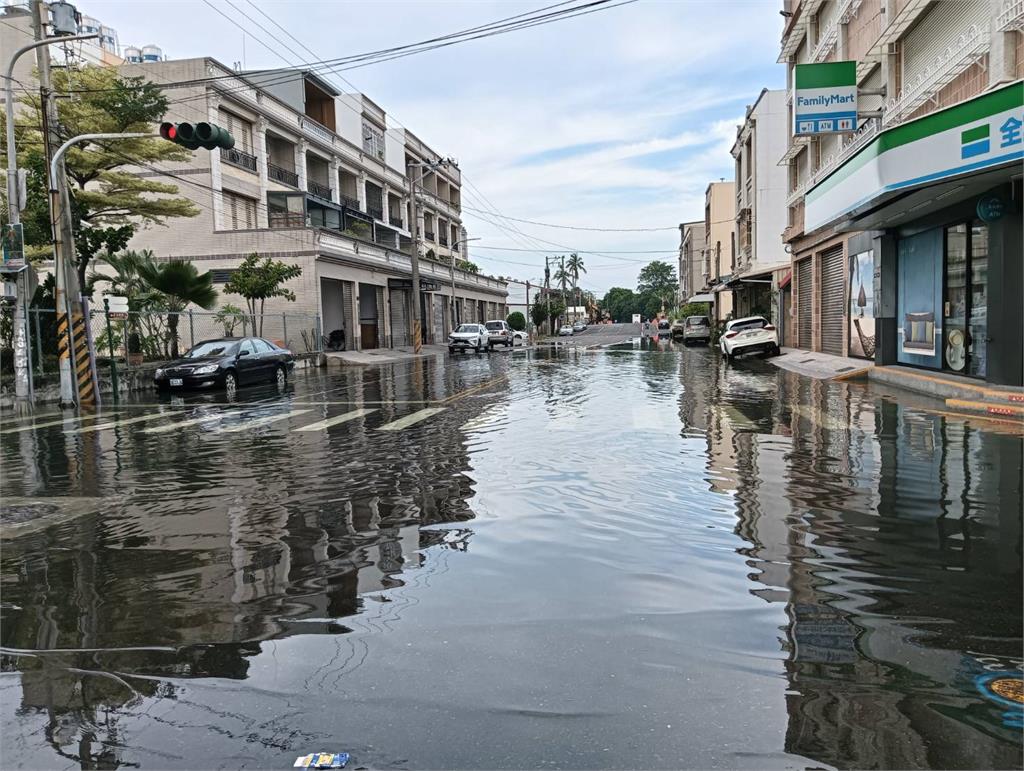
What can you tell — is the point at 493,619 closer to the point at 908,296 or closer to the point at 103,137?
the point at 103,137

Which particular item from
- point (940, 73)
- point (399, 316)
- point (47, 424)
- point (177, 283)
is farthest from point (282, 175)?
point (940, 73)

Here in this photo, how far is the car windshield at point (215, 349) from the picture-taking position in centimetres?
2125

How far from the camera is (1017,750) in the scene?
9.95 ft

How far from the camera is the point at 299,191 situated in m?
40.0

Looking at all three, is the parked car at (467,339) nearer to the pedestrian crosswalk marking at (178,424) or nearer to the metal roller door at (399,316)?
the metal roller door at (399,316)

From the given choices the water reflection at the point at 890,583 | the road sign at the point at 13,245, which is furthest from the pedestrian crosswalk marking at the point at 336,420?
the road sign at the point at 13,245

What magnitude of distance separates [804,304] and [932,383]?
58.9ft

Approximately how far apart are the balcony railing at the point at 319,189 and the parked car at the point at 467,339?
10.5 m

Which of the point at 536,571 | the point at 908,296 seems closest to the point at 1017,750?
the point at 536,571

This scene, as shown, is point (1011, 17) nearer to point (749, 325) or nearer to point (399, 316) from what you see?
point (749, 325)

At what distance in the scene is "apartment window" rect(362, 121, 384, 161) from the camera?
53.0m

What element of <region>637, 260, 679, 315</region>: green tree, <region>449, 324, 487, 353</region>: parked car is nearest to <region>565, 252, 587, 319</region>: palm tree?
<region>637, 260, 679, 315</region>: green tree

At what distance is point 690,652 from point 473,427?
8772 millimetres

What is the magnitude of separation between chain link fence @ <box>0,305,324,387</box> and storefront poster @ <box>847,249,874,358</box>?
65.8 ft
